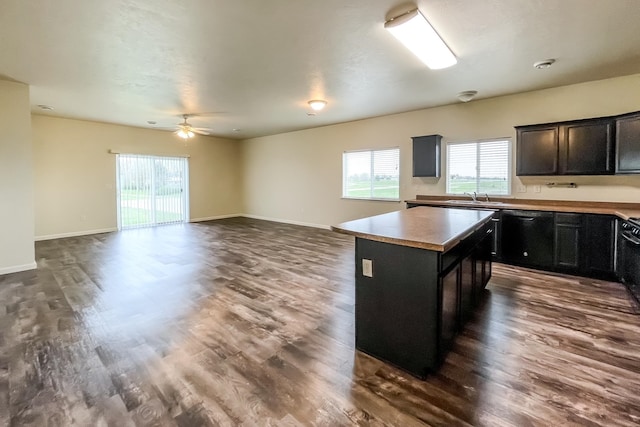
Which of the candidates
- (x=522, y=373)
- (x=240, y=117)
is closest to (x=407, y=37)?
(x=522, y=373)

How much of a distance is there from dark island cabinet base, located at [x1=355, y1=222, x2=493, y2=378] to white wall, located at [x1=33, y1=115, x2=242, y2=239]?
7593 millimetres

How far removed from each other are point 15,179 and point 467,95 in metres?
6.77

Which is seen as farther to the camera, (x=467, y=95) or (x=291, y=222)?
(x=291, y=222)

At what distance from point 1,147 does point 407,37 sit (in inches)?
211

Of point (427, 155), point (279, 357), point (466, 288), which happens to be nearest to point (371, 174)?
point (427, 155)

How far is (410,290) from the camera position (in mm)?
2061

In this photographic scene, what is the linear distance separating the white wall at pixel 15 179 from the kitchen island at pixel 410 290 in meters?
4.82

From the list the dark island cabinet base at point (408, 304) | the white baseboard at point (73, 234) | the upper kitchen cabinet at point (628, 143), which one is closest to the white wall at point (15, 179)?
the white baseboard at point (73, 234)

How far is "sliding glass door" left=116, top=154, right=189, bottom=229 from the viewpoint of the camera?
7926 millimetres

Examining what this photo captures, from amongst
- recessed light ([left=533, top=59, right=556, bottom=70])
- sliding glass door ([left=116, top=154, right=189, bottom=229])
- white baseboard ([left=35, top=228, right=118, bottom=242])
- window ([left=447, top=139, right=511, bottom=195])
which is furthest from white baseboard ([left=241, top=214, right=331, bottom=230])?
recessed light ([left=533, top=59, right=556, bottom=70])

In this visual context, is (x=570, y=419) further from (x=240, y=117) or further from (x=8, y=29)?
(x=240, y=117)

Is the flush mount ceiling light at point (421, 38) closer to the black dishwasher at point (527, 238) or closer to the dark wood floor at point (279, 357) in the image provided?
the black dishwasher at point (527, 238)

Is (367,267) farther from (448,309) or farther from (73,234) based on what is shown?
(73,234)

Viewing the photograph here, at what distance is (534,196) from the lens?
4.84 meters
